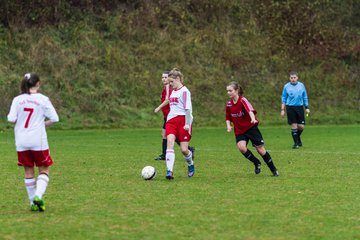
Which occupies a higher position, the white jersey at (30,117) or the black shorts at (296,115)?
the white jersey at (30,117)

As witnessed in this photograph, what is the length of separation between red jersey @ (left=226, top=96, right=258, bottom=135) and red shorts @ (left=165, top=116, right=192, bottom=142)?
0.82m

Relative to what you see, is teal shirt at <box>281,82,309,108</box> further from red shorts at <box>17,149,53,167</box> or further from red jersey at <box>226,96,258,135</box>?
red shorts at <box>17,149,53,167</box>

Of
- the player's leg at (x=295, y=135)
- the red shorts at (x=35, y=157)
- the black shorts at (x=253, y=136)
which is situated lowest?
the player's leg at (x=295, y=135)

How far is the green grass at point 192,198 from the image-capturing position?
314 inches

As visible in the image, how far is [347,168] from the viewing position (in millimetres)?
14305

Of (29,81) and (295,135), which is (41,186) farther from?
(295,135)

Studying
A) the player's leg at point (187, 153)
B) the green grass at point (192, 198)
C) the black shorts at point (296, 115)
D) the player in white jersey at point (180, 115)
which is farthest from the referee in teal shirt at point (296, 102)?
the player in white jersey at point (180, 115)

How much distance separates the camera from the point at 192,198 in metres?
10.3

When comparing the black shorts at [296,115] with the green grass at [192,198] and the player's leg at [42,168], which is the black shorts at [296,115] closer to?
the green grass at [192,198]

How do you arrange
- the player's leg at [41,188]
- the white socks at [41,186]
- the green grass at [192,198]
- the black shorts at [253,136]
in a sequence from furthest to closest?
the black shorts at [253,136]
the white socks at [41,186]
the player's leg at [41,188]
the green grass at [192,198]

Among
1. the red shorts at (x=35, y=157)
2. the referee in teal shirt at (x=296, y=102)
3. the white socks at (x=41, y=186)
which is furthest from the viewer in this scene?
the referee in teal shirt at (x=296, y=102)

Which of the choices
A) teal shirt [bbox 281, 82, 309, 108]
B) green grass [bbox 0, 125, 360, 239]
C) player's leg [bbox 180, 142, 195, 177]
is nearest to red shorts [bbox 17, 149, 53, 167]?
green grass [bbox 0, 125, 360, 239]

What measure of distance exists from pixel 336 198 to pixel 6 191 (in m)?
4.69

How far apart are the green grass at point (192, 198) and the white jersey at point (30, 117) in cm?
83
